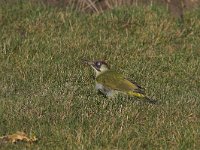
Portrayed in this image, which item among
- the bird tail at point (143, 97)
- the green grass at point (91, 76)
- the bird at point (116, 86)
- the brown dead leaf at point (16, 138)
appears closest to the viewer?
the brown dead leaf at point (16, 138)

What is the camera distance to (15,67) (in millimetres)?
11625

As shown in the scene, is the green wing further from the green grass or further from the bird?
the green grass

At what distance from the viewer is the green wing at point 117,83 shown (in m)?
9.50

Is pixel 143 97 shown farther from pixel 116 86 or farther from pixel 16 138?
pixel 16 138

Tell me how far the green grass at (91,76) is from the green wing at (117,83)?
14cm

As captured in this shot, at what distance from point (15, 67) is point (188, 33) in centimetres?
399

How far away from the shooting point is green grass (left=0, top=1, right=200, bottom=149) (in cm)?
788

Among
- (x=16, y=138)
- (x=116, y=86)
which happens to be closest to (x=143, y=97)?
(x=116, y=86)

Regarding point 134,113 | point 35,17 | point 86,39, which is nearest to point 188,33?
point 86,39

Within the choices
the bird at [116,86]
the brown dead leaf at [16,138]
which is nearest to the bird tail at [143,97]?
the bird at [116,86]

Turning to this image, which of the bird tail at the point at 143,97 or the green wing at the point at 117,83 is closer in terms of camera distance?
the bird tail at the point at 143,97

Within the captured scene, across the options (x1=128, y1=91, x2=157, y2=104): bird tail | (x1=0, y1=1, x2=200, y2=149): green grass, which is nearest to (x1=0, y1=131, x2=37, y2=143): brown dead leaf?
(x1=0, y1=1, x2=200, y2=149): green grass

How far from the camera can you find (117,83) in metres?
9.59

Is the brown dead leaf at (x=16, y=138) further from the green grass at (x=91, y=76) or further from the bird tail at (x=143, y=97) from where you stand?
the bird tail at (x=143, y=97)
